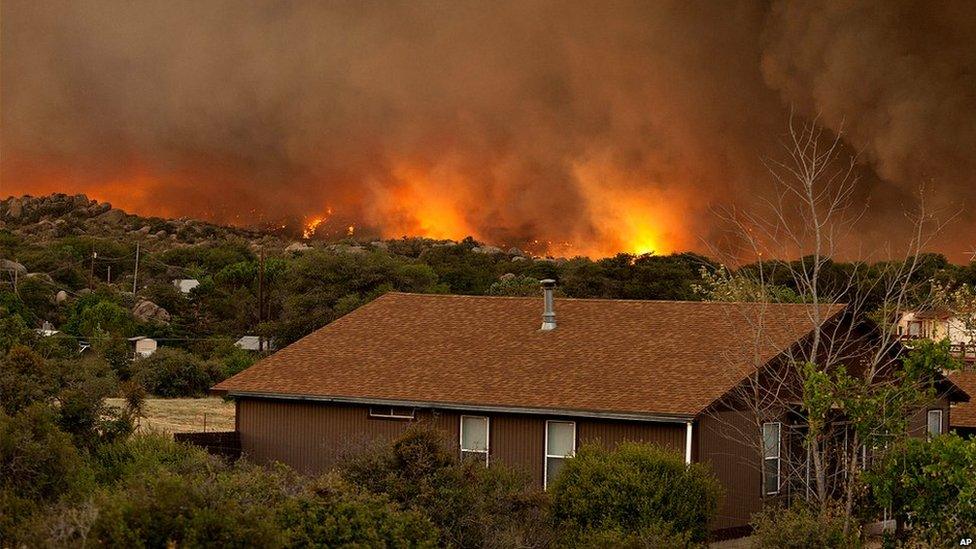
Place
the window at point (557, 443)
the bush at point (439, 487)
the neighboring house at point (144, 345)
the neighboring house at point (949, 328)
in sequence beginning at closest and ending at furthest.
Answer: the bush at point (439, 487) → the neighboring house at point (949, 328) → the window at point (557, 443) → the neighboring house at point (144, 345)

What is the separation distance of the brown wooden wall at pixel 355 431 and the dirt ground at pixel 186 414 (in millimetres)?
9561

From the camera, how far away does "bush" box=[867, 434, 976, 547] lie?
65.3 ft

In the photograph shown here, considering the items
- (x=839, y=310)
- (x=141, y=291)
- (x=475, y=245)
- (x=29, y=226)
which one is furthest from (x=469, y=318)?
(x=29, y=226)

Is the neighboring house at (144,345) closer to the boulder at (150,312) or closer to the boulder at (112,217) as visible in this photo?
the boulder at (150,312)

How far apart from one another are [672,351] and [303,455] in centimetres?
841

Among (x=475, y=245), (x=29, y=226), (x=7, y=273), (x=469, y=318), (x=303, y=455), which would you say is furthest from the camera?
(x=29, y=226)

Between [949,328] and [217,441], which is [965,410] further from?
[217,441]

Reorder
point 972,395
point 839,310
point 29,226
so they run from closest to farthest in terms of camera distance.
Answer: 1. point 839,310
2. point 972,395
3. point 29,226

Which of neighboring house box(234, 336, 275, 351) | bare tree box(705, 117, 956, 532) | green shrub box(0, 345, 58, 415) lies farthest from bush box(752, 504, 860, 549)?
neighboring house box(234, 336, 275, 351)

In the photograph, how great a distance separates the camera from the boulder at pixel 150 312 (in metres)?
84.0

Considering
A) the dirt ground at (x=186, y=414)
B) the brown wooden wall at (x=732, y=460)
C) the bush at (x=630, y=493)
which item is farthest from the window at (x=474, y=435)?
the dirt ground at (x=186, y=414)

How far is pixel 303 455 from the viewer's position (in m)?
28.9

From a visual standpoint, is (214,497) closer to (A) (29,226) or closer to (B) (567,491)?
(B) (567,491)

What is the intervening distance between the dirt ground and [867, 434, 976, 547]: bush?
23539 millimetres
